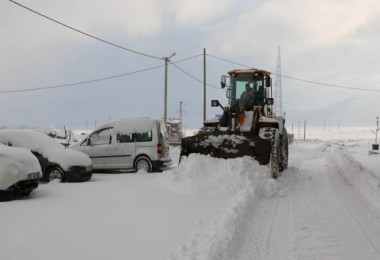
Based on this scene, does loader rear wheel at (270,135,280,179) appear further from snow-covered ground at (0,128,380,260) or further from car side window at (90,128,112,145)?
car side window at (90,128,112,145)

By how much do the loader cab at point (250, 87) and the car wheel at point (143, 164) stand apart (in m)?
3.47

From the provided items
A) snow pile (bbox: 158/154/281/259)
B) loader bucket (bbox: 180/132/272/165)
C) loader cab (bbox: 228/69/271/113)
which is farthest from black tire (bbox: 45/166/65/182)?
loader cab (bbox: 228/69/271/113)

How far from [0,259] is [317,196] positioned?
284 inches

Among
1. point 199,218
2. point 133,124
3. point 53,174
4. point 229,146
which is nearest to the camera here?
point 199,218

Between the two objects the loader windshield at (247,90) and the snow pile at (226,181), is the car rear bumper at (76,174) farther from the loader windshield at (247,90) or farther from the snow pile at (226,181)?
the loader windshield at (247,90)

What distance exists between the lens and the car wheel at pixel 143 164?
14898 millimetres

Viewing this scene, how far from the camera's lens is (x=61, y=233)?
19.7ft

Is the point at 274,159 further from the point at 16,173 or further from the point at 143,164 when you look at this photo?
the point at 16,173

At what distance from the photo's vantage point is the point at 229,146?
1191 centimetres

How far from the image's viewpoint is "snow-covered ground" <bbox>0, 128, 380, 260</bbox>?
17.9 ft

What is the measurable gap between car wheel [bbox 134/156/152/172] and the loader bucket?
2.92 m

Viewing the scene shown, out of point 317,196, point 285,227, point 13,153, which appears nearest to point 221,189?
point 317,196

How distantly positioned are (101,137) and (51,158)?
10.9 feet

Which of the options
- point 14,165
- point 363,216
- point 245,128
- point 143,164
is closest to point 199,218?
point 363,216
